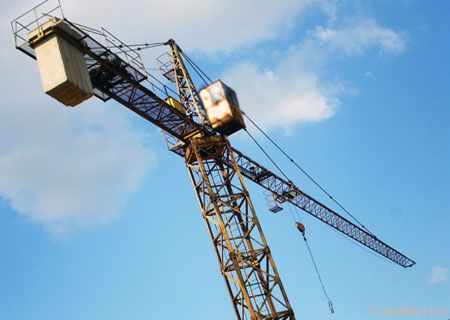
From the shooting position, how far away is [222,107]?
22859 mm

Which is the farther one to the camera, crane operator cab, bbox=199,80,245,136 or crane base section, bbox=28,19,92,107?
crane operator cab, bbox=199,80,245,136

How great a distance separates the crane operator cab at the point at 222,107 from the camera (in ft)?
74.0

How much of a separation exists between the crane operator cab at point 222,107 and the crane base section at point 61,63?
16.6 ft

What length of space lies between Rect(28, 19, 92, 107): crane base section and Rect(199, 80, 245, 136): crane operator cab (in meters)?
5.05

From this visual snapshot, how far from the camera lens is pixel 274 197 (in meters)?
38.9

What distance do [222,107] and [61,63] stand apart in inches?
269

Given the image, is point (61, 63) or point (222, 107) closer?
point (61, 63)

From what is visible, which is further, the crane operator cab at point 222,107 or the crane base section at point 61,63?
the crane operator cab at point 222,107

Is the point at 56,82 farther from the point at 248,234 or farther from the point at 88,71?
the point at 248,234

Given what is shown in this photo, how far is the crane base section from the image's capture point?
1911 cm

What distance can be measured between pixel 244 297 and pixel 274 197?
1579cm

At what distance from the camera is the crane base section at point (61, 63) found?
1911 cm

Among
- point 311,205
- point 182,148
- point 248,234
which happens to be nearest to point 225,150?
point 182,148

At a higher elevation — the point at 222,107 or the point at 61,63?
the point at 61,63
